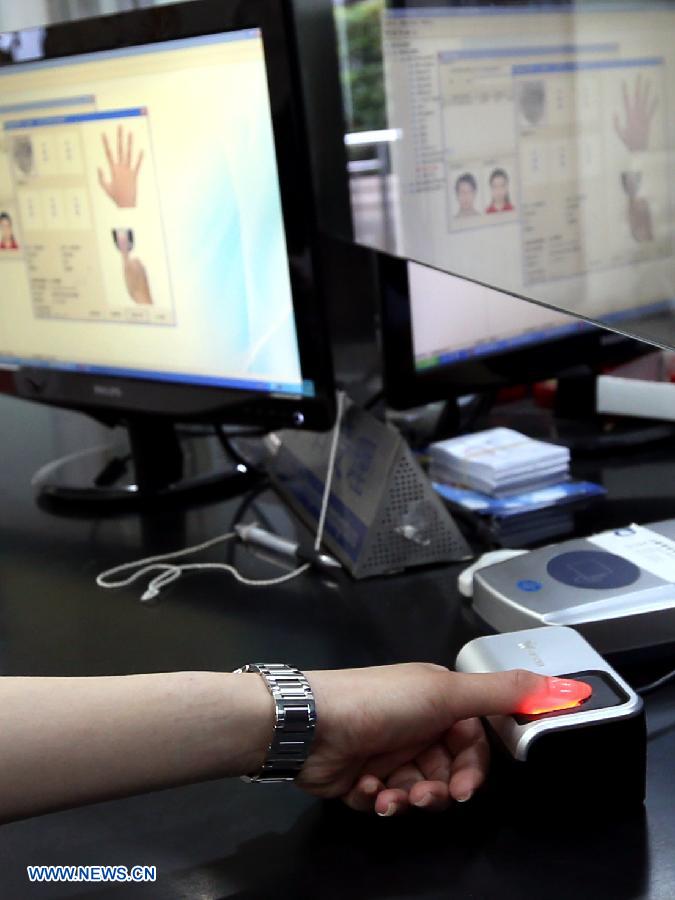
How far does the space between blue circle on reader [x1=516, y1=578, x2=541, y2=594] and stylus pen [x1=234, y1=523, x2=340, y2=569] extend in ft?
0.76

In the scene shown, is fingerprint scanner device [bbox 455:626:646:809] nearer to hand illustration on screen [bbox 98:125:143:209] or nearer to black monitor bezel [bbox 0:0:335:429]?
black monitor bezel [bbox 0:0:335:429]

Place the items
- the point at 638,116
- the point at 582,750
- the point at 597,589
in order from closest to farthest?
the point at 638,116 < the point at 582,750 < the point at 597,589

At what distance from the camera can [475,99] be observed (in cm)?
81

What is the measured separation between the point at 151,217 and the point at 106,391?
0.22 m

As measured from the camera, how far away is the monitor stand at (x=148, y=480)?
4.15 ft

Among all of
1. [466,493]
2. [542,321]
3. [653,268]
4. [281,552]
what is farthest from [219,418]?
[653,268]

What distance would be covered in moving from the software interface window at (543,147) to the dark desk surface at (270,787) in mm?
290

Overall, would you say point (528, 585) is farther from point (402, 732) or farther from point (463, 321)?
point (463, 321)

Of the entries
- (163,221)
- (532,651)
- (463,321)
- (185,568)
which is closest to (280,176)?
(163,221)

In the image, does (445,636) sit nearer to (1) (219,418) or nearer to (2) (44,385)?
(1) (219,418)

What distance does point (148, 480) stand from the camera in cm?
129

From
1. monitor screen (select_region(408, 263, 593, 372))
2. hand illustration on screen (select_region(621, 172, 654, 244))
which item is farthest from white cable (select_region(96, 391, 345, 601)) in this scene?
hand illustration on screen (select_region(621, 172, 654, 244))

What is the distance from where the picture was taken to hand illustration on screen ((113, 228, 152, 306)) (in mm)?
1155

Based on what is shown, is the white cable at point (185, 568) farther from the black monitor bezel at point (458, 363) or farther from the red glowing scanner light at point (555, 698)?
the red glowing scanner light at point (555, 698)
